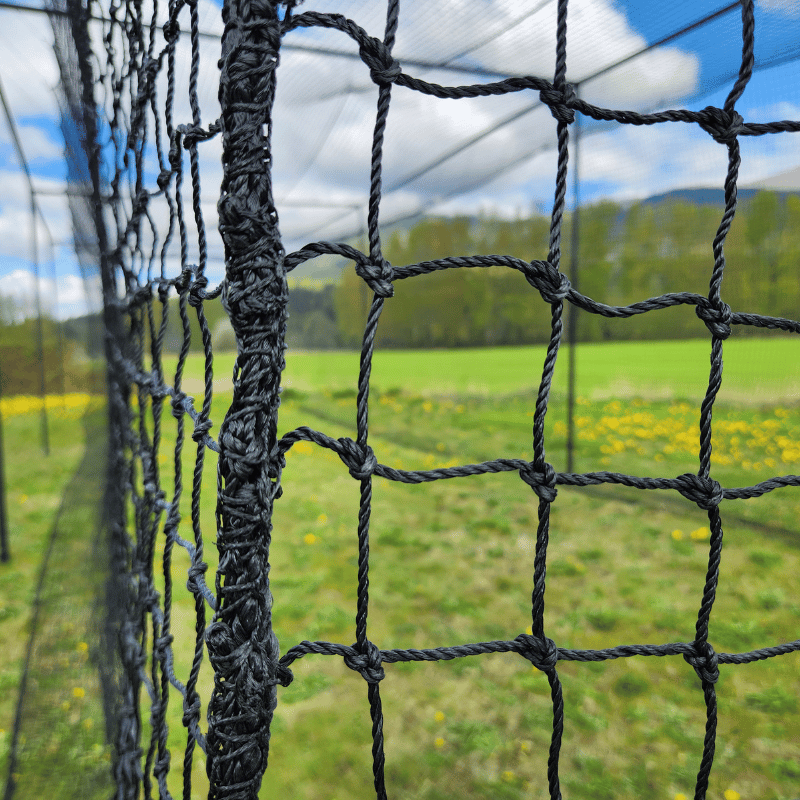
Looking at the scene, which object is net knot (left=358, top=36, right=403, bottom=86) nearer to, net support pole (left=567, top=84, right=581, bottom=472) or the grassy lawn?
the grassy lawn

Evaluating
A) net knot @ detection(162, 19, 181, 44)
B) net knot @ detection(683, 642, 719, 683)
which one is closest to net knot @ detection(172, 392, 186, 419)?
net knot @ detection(162, 19, 181, 44)

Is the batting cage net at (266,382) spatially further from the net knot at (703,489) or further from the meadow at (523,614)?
the meadow at (523,614)

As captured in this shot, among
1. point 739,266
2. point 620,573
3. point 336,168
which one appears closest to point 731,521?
point 620,573

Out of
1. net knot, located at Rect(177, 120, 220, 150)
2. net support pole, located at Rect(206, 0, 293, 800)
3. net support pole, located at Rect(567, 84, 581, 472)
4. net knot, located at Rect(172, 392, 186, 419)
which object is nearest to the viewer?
net support pole, located at Rect(206, 0, 293, 800)

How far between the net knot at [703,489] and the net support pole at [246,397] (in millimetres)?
446

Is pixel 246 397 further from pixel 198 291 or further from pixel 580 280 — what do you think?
pixel 580 280

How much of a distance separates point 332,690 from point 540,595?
0.97 m

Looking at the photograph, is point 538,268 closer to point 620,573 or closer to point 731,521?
point 620,573

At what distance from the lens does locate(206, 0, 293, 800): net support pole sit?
1.49 ft

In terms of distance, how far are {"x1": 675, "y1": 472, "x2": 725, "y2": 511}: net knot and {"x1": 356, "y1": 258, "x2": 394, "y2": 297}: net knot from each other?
38 cm

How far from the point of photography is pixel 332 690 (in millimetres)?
1374

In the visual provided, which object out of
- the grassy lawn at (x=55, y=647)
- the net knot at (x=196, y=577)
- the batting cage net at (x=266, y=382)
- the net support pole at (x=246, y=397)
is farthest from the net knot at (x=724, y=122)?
the grassy lawn at (x=55, y=647)

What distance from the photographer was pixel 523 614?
5.76ft

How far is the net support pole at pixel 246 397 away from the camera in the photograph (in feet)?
1.49
